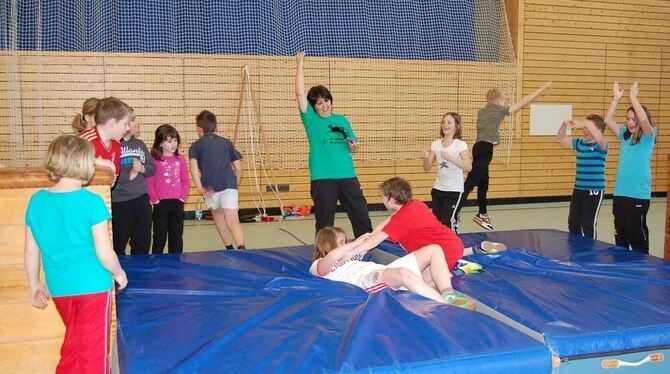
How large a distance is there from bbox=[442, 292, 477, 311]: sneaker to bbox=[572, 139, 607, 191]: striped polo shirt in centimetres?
248

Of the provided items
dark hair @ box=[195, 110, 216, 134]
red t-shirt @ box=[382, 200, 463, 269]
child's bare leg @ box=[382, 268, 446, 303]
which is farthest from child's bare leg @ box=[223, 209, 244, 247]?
child's bare leg @ box=[382, 268, 446, 303]

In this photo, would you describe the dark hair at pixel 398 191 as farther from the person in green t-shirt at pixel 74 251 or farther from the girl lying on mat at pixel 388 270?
the person in green t-shirt at pixel 74 251

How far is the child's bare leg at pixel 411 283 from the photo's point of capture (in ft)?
11.2

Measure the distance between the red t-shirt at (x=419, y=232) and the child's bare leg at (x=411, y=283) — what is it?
0.38 m

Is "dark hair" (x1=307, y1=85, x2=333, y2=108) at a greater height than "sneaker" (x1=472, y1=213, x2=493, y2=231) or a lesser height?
greater

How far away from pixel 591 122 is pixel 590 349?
118 inches

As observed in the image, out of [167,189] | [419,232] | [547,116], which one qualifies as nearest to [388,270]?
[419,232]

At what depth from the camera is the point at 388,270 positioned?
141 inches

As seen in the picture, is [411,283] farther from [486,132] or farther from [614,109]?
[486,132]

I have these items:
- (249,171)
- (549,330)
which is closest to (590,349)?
(549,330)

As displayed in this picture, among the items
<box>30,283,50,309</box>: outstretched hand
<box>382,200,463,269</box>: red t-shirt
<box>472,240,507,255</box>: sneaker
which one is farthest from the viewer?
<box>472,240,507,255</box>: sneaker

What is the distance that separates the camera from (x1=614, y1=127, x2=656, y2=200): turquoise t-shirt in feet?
16.5

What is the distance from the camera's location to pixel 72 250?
8.39 ft

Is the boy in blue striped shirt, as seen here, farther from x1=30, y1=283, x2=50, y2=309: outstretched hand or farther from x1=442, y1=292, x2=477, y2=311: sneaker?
→ x1=30, y1=283, x2=50, y2=309: outstretched hand
